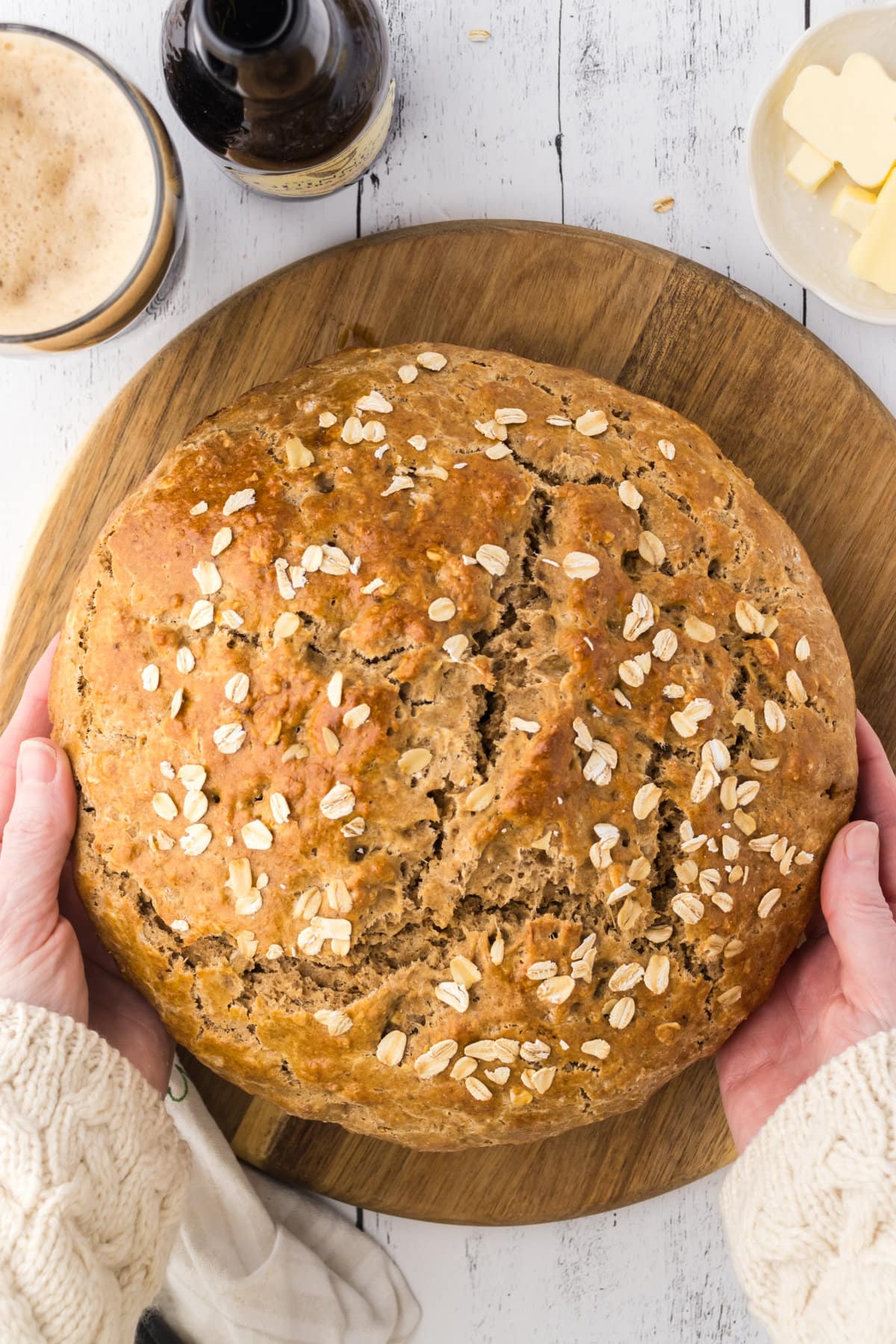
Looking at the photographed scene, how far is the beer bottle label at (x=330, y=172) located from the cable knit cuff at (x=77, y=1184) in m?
1.46

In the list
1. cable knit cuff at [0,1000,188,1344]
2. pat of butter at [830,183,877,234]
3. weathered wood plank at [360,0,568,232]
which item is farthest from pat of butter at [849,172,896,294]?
cable knit cuff at [0,1000,188,1344]

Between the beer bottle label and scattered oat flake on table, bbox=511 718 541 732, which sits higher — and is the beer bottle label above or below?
above

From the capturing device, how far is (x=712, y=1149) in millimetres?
2145

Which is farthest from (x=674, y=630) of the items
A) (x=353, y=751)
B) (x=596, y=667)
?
(x=353, y=751)

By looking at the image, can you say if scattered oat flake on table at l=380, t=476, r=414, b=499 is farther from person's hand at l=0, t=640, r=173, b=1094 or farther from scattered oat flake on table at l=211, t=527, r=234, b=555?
person's hand at l=0, t=640, r=173, b=1094

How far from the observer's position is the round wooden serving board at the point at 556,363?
6.96 feet

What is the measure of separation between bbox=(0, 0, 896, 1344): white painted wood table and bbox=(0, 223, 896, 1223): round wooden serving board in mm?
163

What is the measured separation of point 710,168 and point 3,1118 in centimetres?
216

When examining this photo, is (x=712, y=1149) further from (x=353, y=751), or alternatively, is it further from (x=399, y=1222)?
(x=353, y=751)

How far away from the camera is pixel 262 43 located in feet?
5.48

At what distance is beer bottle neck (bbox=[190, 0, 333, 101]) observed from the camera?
1678mm

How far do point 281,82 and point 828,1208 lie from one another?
6.29 feet

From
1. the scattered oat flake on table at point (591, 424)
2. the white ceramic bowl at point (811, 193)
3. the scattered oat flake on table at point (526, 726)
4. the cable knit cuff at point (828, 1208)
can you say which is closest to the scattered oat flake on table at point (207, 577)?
the scattered oat flake on table at point (526, 726)

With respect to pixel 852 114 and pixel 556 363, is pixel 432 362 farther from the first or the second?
pixel 852 114
